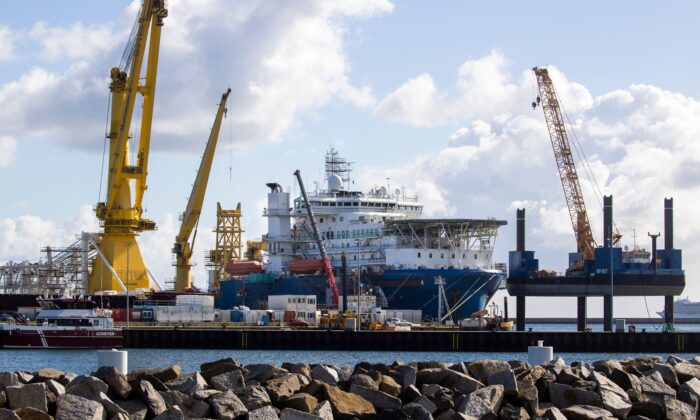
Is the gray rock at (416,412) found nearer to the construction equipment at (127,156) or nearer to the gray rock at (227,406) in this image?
the gray rock at (227,406)

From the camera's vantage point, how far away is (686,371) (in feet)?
75.1

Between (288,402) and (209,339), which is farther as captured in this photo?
(209,339)

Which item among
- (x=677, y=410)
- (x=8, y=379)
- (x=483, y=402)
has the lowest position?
(x=677, y=410)

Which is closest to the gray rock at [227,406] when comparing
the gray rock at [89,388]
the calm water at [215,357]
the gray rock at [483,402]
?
the gray rock at [89,388]

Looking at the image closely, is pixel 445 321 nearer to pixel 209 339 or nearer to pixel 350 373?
pixel 209 339

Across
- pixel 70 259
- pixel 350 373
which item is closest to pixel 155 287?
pixel 70 259

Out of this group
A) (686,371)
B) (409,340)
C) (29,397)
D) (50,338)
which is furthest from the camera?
(409,340)

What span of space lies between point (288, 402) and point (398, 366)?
139 inches

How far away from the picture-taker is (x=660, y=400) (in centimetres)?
2053

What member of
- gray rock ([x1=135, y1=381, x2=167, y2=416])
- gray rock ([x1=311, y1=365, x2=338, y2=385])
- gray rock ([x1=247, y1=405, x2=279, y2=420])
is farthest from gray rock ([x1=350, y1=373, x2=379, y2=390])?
gray rock ([x1=135, y1=381, x2=167, y2=416])

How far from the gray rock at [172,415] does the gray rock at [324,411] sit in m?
1.95

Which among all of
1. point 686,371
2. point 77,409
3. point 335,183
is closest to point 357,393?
point 77,409

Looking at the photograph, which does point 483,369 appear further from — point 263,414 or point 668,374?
point 263,414

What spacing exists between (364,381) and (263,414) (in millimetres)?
2609
